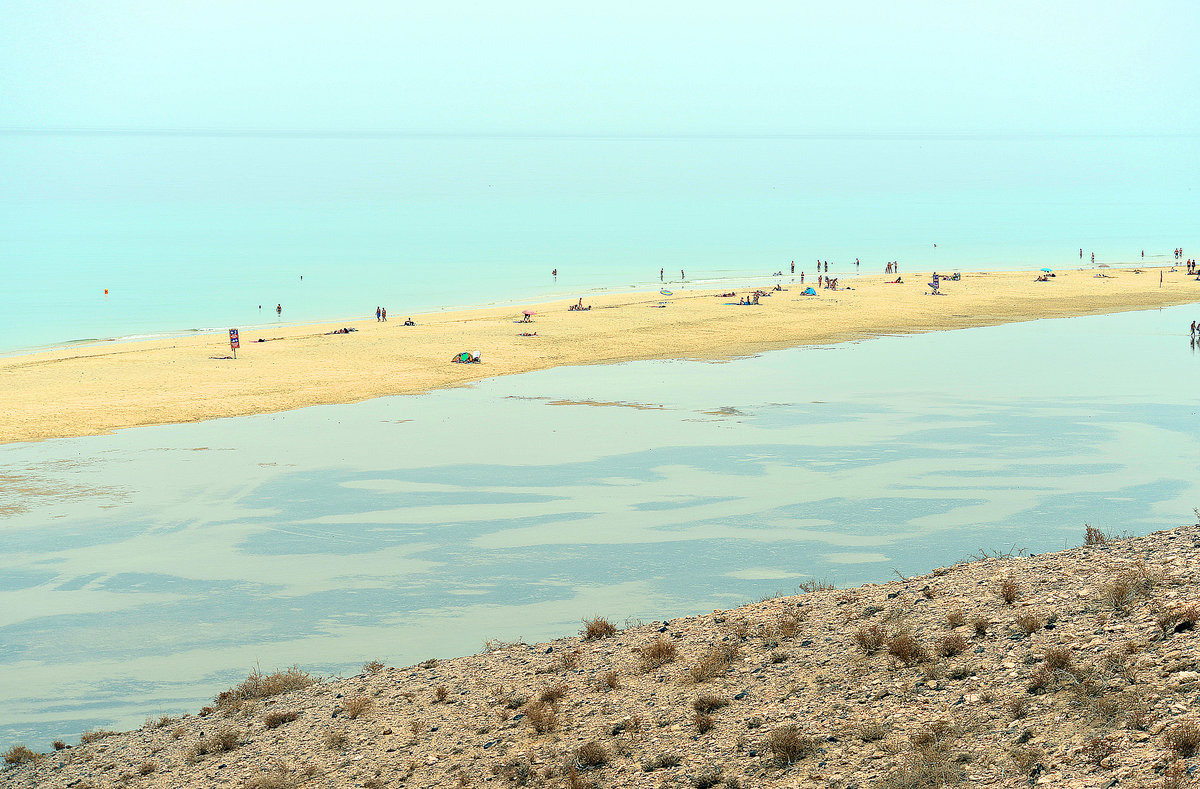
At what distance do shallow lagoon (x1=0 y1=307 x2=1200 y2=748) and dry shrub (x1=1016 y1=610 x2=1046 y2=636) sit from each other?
764cm

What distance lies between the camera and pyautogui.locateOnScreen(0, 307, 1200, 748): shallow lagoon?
2009 cm

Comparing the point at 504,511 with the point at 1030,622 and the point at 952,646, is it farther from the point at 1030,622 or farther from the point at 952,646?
the point at 1030,622

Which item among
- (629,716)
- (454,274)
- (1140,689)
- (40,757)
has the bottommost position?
(40,757)

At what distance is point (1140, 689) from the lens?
11.0 m

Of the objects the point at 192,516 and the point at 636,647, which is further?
the point at 192,516

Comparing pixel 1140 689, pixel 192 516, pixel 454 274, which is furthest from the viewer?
pixel 454 274

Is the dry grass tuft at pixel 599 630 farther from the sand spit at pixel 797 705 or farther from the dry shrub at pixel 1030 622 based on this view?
the dry shrub at pixel 1030 622

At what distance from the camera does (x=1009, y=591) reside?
14.5 m

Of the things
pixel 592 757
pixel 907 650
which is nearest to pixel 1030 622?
pixel 907 650

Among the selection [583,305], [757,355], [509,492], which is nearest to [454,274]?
[583,305]

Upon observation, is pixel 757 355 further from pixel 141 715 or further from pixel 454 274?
pixel 454 274

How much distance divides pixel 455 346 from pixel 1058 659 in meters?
50.3

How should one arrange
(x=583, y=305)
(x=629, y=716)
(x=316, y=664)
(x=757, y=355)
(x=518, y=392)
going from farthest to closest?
(x=583, y=305), (x=757, y=355), (x=518, y=392), (x=316, y=664), (x=629, y=716)

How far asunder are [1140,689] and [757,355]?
4659 cm
